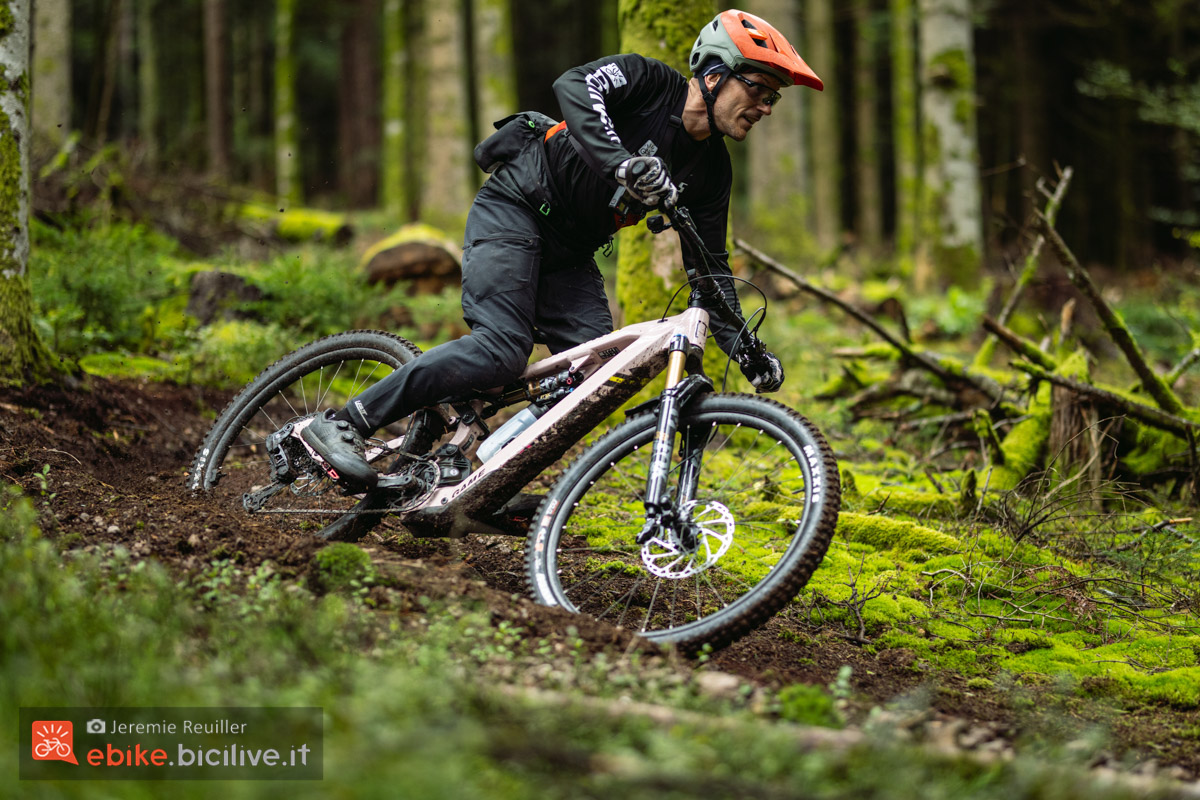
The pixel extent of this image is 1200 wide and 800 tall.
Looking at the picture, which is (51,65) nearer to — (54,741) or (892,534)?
(892,534)

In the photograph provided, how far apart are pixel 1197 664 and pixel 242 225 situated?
37.1 ft

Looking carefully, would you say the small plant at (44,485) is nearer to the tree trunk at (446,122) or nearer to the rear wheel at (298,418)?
the rear wheel at (298,418)

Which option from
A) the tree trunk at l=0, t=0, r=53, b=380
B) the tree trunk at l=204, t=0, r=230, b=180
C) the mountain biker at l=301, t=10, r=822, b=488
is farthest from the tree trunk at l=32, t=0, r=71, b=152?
the mountain biker at l=301, t=10, r=822, b=488

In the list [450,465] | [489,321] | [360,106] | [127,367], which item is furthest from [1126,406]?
[360,106]

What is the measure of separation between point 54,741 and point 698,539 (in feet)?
6.96

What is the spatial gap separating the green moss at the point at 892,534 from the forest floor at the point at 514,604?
1.09m

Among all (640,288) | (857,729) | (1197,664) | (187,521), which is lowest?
(1197,664)

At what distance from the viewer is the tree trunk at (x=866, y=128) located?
851 inches

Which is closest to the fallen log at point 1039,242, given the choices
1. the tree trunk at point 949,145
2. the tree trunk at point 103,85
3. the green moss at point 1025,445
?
the green moss at point 1025,445

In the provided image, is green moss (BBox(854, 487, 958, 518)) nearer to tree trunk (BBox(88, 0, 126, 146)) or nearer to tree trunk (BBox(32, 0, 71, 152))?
tree trunk (BBox(88, 0, 126, 146))

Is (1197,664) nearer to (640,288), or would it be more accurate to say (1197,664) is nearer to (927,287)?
(640,288)

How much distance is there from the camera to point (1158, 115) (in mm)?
13680

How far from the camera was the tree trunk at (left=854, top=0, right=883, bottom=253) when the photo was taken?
70.9ft

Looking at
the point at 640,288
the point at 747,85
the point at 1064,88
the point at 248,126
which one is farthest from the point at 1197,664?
the point at 248,126
